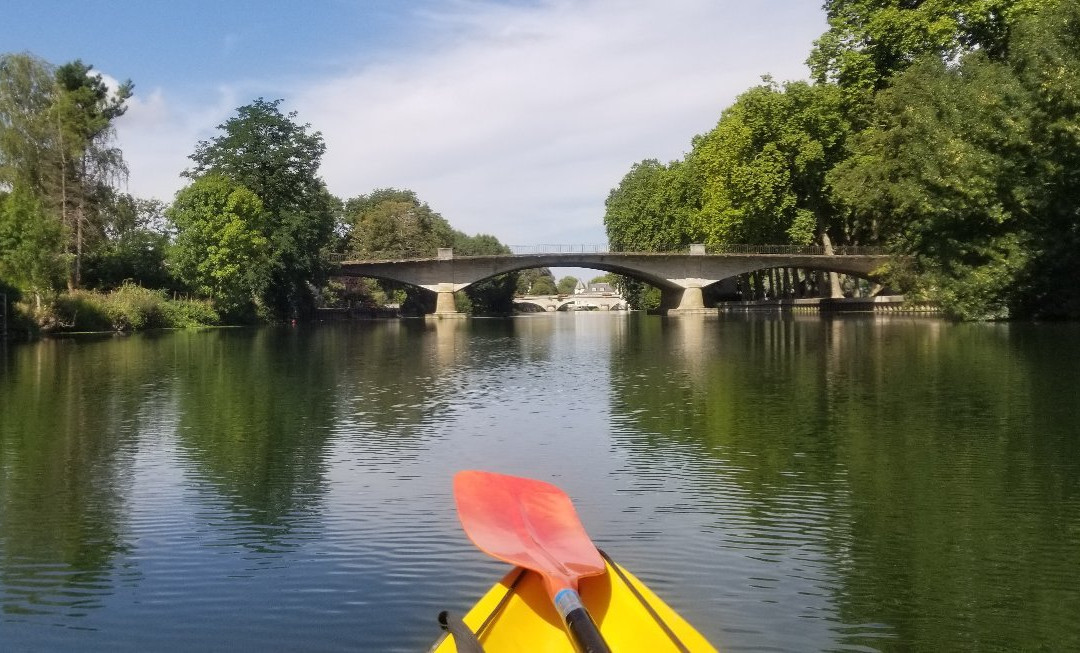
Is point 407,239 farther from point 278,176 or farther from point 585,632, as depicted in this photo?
point 585,632

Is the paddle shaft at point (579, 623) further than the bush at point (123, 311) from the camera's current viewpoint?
No

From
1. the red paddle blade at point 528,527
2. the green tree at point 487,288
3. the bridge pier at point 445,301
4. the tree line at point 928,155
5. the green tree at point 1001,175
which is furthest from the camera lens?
the green tree at point 487,288

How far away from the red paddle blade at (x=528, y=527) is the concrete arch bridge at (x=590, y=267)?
233 feet

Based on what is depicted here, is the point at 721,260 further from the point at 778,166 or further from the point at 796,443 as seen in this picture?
the point at 796,443

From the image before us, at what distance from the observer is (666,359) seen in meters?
32.6

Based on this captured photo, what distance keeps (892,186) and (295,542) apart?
44558mm

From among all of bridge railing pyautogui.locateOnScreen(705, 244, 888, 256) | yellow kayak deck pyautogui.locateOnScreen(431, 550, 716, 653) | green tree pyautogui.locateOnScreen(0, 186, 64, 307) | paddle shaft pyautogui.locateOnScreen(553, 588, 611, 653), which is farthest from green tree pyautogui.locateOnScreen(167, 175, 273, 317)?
paddle shaft pyautogui.locateOnScreen(553, 588, 611, 653)

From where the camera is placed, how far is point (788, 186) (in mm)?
68750

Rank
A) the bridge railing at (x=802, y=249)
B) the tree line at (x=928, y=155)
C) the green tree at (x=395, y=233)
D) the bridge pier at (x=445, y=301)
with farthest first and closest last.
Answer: the green tree at (x=395, y=233) → the bridge pier at (x=445, y=301) → the bridge railing at (x=802, y=249) → the tree line at (x=928, y=155)

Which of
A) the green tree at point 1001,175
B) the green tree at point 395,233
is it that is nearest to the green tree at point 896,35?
the green tree at point 1001,175

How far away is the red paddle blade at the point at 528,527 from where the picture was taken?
6.30 metres

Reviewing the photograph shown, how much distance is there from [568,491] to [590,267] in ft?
246

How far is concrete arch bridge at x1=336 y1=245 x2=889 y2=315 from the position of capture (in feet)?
268

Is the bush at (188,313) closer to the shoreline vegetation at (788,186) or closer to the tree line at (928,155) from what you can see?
the shoreline vegetation at (788,186)
